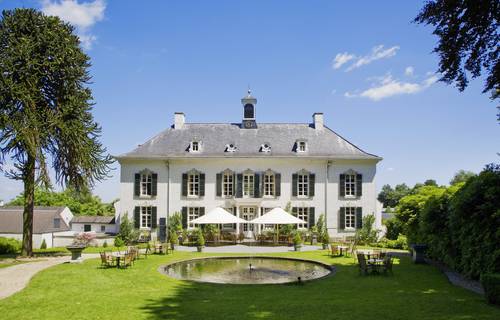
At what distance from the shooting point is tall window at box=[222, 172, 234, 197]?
93.9 feet

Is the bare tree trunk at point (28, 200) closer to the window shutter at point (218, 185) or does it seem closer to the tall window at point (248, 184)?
the window shutter at point (218, 185)

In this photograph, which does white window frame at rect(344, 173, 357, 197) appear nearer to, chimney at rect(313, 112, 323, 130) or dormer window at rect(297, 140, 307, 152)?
dormer window at rect(297, 140, 307, 152)

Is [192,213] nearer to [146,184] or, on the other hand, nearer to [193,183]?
[193,183]

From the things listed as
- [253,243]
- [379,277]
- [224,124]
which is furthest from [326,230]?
[379,277]

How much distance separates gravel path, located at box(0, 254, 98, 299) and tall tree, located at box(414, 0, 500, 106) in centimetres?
1422

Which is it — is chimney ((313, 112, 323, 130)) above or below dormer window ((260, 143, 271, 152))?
above

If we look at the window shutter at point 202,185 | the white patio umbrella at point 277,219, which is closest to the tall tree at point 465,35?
the white patio umbrella at point 277,219

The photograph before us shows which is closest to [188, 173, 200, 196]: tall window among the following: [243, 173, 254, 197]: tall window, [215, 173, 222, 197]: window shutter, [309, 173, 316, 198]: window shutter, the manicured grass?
[215, 173, 222, 197]: window shutter

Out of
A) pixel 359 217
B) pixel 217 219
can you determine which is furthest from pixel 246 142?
pixel 359 217

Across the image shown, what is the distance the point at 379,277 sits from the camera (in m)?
13.6

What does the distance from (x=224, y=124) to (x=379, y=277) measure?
20.8 metres

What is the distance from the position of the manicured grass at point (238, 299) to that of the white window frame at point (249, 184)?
577 inches

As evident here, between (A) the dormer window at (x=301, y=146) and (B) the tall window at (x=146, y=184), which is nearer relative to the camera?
(A) the dormer window at (x=301, y=146)

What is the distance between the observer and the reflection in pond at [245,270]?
13805mm
